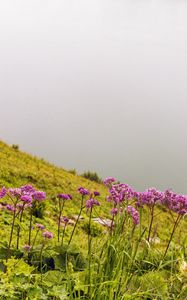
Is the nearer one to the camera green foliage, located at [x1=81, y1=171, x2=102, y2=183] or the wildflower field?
the wildflower field

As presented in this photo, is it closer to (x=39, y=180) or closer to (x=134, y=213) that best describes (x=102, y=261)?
(x=134, y=213)

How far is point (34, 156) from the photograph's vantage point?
2064cm

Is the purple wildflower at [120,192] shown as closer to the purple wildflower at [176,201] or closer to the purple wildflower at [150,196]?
the purple wildflower at [150,196]

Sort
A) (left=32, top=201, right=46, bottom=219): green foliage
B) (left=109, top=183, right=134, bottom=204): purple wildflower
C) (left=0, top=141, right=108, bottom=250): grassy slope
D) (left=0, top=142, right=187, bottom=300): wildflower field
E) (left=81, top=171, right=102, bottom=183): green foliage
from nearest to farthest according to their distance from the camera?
(left=0, top=142, right=187, bottom=300): wildflower field → (left=109, top=183, right=134, bottom=204): purple wildflower → (left=32, top=201, right=46, bottom=219): green foliage → (left=0, top=141, right=108, bottom=250): grassy slope → (left=81, top=171, right=102, bottom=183): green foliage

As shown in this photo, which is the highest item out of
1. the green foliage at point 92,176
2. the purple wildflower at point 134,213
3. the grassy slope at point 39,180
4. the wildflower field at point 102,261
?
the green foliage at point 92,176

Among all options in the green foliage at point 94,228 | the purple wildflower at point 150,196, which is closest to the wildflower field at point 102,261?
the purple wildflower at point 150,196

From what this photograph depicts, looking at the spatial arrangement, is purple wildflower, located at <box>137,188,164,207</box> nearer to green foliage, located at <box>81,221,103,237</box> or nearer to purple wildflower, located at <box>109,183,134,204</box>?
purple wildflower, located at <box>109,183,134,204</box>

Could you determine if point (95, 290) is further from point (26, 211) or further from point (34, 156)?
point (34, 156)

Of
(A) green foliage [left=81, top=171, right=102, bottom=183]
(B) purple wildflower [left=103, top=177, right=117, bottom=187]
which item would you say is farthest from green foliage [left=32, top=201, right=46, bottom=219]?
(A) green foliage [left=81, top=171, right=102, bottom=183]

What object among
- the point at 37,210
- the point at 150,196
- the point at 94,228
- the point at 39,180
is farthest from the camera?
the point at 39,180

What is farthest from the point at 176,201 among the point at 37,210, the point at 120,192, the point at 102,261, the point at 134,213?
the point at 37,210

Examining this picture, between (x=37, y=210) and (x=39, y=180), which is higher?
(x=39, y=180)

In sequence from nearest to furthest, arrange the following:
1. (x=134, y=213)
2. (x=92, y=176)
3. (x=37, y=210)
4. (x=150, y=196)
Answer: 1. (x=134, y=213)
2. (x=150, y=196)
3. (x=37, y=210)
4. (x=92, y=176)

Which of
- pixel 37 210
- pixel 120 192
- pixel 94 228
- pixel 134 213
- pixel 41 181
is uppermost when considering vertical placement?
pixel 41 181
